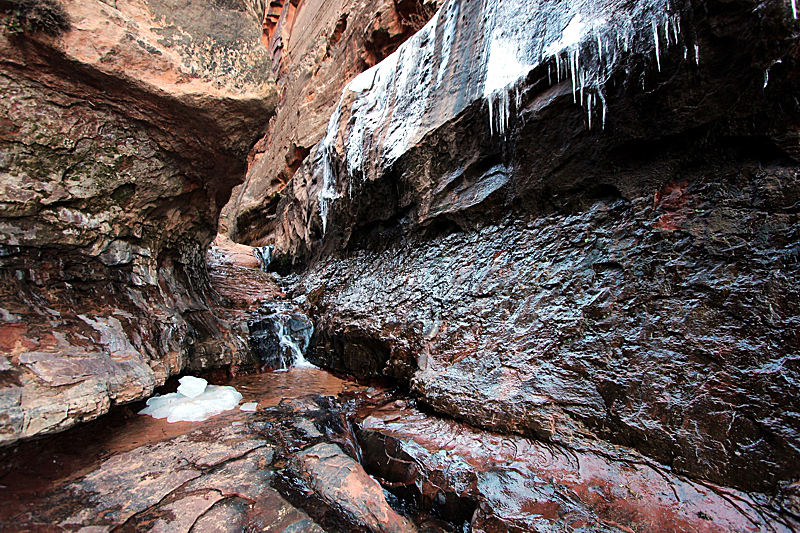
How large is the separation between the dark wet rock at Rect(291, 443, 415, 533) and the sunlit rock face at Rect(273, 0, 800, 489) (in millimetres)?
1137

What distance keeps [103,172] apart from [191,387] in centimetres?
220

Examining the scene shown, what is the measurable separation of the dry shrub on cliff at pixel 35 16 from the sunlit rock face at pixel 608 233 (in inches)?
143

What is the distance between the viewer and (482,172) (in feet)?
14.2

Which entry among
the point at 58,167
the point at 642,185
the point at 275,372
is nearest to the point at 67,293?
the point at 58,167

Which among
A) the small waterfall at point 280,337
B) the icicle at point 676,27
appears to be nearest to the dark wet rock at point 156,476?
the small waterfall at point 280,337

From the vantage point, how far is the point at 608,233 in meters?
3.18

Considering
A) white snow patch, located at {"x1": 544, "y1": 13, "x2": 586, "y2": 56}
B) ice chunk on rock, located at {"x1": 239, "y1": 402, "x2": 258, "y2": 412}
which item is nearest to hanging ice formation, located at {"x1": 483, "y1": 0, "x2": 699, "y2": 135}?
white snow patch, located at {"x1": 544, "y1": 13, "x2": 586, "y2": 56}

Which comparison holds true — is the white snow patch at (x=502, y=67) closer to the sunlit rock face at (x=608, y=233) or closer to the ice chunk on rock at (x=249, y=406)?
the sunlit rock face at (x=608, y=233)

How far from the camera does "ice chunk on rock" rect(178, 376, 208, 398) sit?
11.1 feet

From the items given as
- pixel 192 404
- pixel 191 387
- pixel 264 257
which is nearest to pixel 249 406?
pixel 192 404

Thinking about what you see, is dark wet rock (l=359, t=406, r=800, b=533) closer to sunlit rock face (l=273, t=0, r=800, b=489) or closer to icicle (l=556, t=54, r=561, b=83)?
sunlit rock face (l=273, t=0, r=800, b=489)

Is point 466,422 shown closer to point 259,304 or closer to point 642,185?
point 642,185

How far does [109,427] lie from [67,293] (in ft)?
3.87

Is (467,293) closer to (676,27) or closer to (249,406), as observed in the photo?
(249,406)
